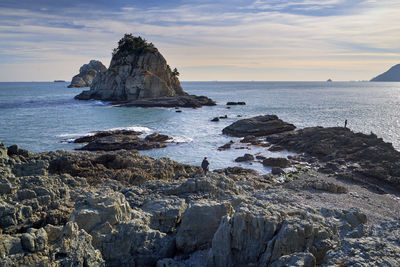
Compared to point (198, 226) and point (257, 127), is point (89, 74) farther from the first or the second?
point (198, 226)

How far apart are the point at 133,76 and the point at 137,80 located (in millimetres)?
1823

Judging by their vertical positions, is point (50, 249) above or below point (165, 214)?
above

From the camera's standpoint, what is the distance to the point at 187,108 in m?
73.5

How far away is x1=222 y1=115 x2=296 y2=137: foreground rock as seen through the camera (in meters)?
40.4

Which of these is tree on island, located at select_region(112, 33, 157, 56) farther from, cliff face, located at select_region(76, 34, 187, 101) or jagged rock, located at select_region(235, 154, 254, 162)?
jagged rock, located at select_region(235, 154, 254, 162)

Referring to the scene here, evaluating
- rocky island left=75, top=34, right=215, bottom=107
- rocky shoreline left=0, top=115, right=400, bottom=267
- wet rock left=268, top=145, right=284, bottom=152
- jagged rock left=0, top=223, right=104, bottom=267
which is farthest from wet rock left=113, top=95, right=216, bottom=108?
jagged rock left=0, top=223, right=104, bottom=267

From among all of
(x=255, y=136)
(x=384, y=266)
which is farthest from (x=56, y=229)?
(x=255, y=136)

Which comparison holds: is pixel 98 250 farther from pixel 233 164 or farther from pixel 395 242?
pixel 233 164

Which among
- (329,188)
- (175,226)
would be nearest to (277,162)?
(329,188)

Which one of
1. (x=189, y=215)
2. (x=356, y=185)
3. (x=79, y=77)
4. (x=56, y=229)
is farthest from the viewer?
(x=79, y=77)

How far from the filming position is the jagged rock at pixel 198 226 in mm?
9602

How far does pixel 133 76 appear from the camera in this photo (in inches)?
3179

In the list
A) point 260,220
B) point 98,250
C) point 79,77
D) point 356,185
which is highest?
point 79,77

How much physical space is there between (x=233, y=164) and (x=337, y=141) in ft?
41.6
